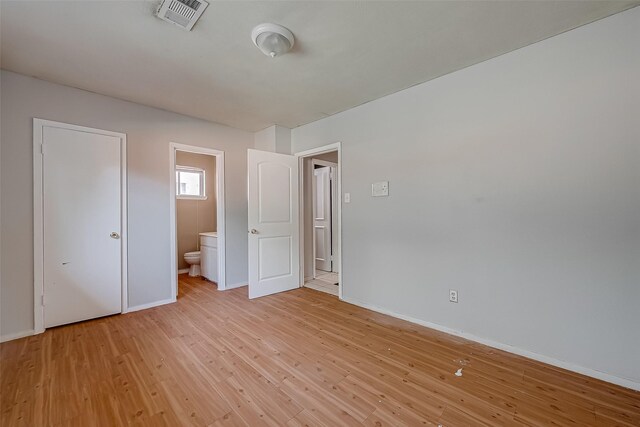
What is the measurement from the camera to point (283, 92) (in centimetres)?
284

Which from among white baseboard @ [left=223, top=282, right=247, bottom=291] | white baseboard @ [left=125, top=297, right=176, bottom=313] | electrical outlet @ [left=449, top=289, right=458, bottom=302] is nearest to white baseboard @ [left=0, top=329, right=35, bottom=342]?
white baseboard @ [left=125, top=297, right=176, bottom=313]

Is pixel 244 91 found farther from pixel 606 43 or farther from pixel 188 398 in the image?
pixel 606 43

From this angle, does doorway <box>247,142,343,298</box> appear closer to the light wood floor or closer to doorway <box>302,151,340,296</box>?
doorway <box>302,151,340,296</box>

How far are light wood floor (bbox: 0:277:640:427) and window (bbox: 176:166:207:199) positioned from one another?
115 inches

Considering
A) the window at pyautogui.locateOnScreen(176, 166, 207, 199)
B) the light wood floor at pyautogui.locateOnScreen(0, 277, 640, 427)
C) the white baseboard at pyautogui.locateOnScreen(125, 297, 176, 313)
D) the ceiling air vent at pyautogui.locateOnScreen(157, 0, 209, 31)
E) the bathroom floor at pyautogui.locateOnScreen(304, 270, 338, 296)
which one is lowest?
the light wood floor at pyautogui.locateOnScreen(0, 277, 640, 427)

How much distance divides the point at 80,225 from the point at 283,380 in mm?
2701

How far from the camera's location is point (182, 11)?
5.52 feet

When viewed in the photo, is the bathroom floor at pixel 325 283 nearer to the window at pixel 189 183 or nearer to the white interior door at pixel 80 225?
the white interior door at pixel 80 225

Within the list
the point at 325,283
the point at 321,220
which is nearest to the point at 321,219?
the point at 321,220

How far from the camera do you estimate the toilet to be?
4.69 metres

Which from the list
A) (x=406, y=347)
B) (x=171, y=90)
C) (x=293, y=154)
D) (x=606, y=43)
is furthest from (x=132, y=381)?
(x=606, y=43)

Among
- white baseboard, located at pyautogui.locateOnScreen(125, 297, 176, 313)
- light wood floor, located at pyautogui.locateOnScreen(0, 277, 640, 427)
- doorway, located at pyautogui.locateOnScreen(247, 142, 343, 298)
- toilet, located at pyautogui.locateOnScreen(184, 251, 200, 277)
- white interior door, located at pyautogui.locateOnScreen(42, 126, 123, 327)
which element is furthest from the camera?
toilet, located at pyautogui.locateOnScreen(184, 251, 200, 277)

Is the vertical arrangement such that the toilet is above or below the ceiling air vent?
below

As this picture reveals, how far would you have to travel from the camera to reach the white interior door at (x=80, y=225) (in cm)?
257
